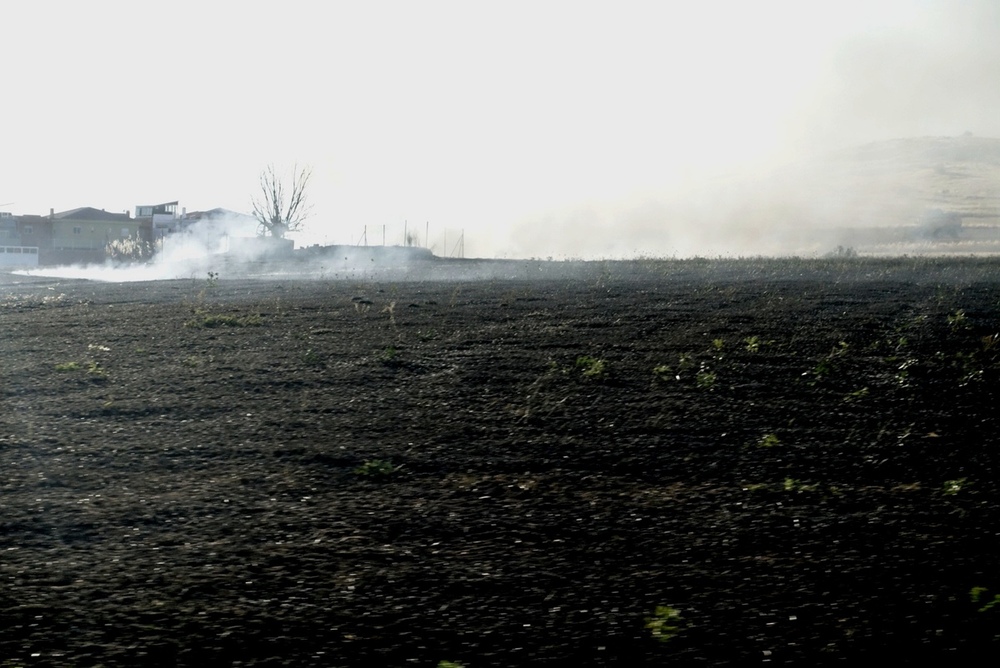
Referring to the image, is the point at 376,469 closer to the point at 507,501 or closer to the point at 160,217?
the point at 507,501

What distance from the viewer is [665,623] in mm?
4266

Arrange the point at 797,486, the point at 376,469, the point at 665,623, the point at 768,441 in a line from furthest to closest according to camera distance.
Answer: the point at 768,441, the point at 376,469, the point at 797,486, the point at 665,623

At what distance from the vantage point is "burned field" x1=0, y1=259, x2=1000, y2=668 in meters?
4.22

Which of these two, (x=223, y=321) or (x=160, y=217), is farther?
(x=160, y=217)

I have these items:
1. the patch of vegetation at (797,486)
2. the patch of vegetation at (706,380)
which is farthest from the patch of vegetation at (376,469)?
the patch of vegetation at (706,380)

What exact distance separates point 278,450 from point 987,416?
5.47 m

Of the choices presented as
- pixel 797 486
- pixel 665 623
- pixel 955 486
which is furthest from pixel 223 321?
pixel 665 623

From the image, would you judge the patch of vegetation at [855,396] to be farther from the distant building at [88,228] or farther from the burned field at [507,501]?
the distant building at [88,228]

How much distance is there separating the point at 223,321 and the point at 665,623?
1381 centimetres

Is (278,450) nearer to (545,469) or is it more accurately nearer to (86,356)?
(545,469)

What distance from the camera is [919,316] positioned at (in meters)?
15.2

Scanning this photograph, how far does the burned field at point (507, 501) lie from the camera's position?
422 centimetres

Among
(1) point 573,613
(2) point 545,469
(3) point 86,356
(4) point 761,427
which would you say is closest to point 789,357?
(4) point 761,427

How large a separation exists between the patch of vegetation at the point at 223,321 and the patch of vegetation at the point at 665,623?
43.0 feet
